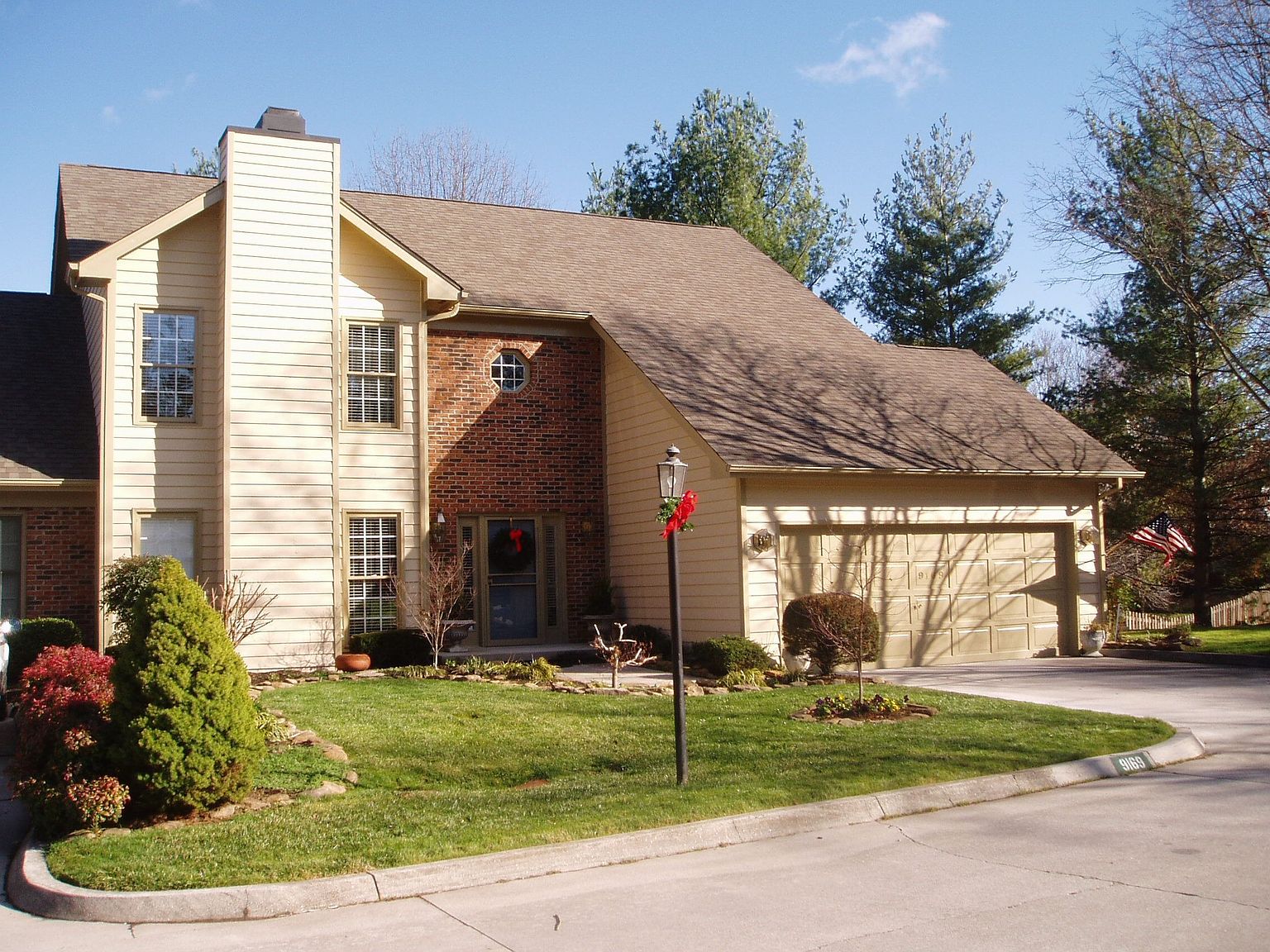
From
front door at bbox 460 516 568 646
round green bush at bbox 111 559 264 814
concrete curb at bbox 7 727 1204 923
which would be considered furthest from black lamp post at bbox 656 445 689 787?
front door at bbox 460 516 568 646

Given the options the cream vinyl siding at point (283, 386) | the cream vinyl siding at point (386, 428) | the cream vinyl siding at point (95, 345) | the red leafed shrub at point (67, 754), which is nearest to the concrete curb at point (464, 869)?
the red leafed shrub at point (67, 754)

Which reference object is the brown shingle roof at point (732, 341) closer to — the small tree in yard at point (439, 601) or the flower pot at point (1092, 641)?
the flower pot at point (1092, 641)

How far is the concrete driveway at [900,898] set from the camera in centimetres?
561

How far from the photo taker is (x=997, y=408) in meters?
20.9

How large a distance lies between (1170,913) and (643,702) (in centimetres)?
752

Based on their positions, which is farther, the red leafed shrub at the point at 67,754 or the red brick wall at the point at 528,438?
the red brick wall at the point at 528,438

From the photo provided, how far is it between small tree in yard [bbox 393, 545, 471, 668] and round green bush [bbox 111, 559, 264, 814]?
709cm

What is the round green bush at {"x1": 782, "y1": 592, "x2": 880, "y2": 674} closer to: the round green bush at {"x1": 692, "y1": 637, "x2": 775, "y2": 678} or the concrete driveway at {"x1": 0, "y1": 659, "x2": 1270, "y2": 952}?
the round green bush at {"x1": 692, "y1": 637, "x2": 775, "y2": 678}

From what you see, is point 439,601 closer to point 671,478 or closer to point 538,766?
point 538,766

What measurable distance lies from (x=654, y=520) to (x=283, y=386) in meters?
5.69

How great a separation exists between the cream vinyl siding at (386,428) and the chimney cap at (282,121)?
5.23 ft

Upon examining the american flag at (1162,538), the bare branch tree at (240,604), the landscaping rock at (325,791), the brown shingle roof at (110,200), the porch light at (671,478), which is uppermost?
the brown shingle roof at (110,200)

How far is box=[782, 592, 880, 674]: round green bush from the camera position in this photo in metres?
15.2

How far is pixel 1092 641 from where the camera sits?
62.6ft
